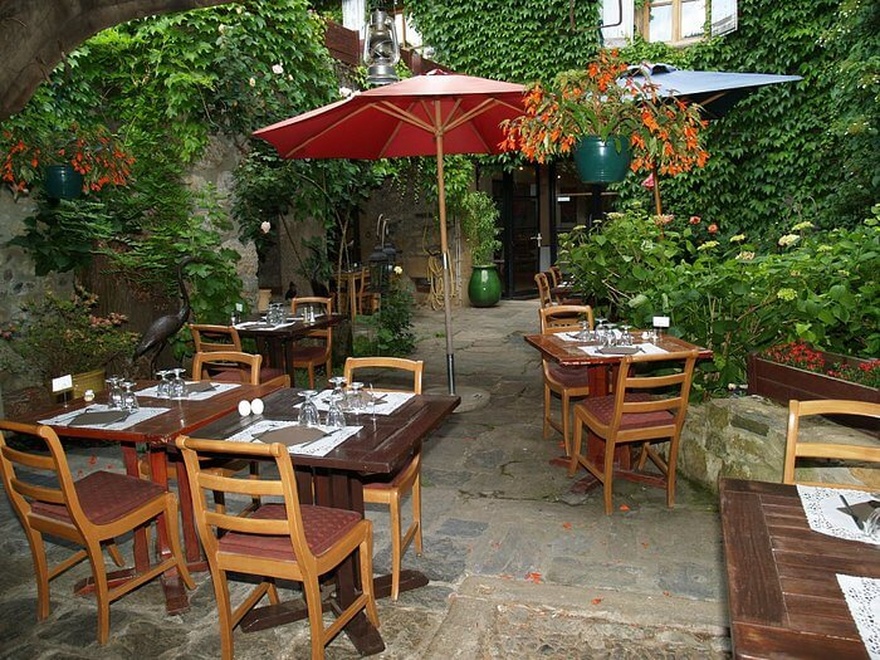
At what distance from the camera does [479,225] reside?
34.3 feet

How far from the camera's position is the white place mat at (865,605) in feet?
4.14

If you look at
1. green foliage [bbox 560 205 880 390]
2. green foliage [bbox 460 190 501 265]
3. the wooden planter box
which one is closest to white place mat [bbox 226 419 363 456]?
the wooden planter box

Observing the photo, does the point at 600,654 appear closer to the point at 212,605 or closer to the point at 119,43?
the point at 212,605

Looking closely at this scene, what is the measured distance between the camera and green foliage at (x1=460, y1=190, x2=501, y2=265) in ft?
33.8

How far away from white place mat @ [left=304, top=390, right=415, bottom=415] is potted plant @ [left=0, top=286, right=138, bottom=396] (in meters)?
2.75

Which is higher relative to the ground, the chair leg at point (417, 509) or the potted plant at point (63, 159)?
the potted plant at point (63, 159)

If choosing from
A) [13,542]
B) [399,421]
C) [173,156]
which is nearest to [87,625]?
[13,542]

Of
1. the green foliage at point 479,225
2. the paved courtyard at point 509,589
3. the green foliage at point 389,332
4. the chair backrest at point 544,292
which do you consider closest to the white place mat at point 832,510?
the paved courtyard at point 509,589

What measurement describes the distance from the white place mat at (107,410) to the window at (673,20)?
827 cm

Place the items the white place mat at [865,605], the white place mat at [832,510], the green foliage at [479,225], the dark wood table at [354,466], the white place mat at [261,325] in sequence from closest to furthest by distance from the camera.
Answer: the white place mat at [865,605], the white place mat at [832,510], the dark wood table at [354,466], the white place mat at [261,325], the green foliage at [479,225]

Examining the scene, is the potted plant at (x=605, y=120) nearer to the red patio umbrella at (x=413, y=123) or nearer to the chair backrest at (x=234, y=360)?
the red patio umbrella at (x=413, y=123)

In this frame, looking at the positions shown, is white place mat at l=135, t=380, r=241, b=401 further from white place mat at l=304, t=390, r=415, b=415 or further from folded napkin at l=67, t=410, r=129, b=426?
white place mat at l=304, t=390, r=415, b=415

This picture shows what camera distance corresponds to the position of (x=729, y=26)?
7906mm

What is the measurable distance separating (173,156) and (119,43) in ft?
3.30
